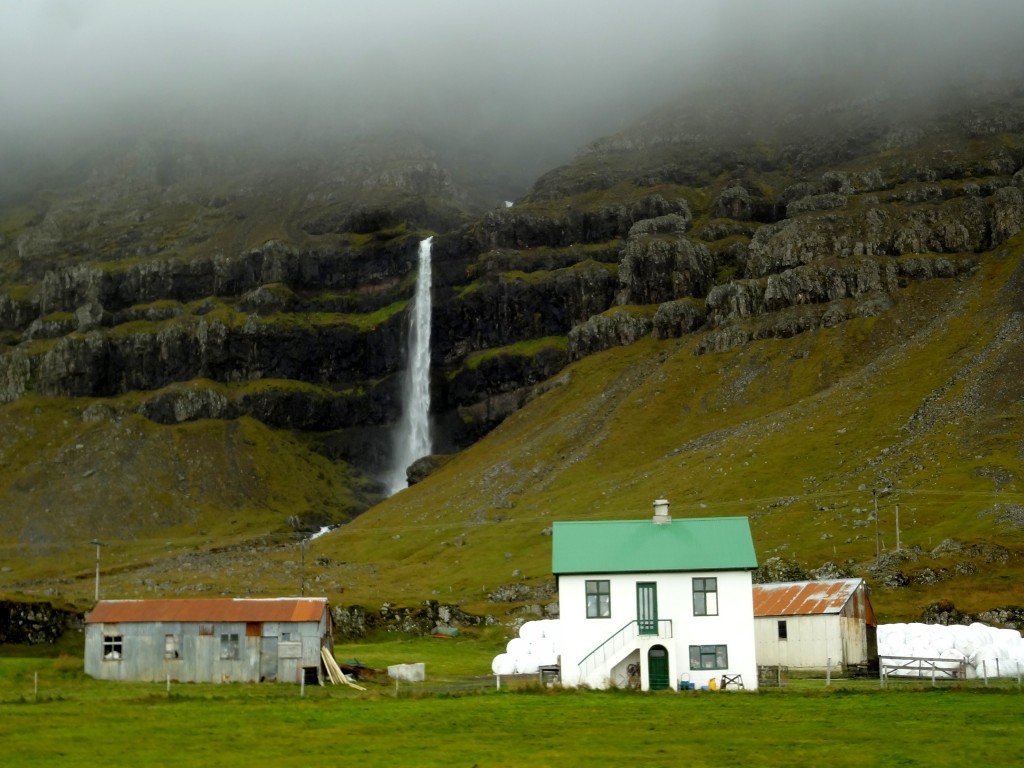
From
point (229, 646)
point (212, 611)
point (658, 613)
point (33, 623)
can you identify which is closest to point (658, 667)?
point (658, 613)

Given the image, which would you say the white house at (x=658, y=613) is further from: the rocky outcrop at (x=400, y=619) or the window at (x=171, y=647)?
the rocky outcrop at (x=400, y=619)

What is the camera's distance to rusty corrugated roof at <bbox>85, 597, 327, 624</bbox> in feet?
224

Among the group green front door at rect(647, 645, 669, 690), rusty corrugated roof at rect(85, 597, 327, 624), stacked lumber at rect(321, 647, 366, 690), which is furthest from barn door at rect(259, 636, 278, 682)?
green front door at rect(647, 645, 669, 690)

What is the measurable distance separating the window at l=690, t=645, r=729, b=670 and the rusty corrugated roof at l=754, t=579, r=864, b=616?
1738cm

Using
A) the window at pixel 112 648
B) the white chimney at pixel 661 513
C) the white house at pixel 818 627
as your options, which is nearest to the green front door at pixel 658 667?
the white chimney at pixel 661 513

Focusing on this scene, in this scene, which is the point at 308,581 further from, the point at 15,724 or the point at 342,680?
the point at 15,724

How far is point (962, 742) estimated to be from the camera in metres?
39.1

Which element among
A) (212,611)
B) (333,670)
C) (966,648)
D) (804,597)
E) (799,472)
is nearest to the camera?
(333,670)

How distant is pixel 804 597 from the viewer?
80.1 meters

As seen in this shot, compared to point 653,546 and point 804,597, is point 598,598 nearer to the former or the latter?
point 653,546

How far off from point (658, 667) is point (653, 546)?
579cm

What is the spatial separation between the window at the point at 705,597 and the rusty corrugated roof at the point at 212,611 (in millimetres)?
19404

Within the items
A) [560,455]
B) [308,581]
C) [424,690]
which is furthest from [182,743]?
[560,455]

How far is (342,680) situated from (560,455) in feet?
397
